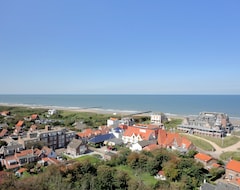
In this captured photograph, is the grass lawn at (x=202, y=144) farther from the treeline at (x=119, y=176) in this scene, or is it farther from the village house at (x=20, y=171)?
the village house at (x=20, y=171)

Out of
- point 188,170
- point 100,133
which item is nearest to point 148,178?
point 188,170

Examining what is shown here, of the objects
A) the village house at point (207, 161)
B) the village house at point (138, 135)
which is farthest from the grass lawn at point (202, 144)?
the village house at point (138, 135)

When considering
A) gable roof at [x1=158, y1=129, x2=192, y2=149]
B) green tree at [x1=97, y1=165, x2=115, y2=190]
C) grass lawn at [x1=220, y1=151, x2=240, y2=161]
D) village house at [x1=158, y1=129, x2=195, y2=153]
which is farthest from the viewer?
gable roof at [x1=158, y1=129, x2=192, y2=149]

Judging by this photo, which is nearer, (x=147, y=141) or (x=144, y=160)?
(x=144, y=160)

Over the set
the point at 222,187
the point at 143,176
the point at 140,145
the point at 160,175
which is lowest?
the point at 143,176

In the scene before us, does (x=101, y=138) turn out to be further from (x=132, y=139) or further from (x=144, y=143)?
(x=144, y=143)

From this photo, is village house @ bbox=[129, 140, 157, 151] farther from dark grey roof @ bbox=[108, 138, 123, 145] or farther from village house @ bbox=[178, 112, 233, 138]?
village house @ bbox=[178, 112, 233, 138]

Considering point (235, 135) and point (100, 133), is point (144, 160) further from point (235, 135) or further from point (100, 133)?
point (235, 135)

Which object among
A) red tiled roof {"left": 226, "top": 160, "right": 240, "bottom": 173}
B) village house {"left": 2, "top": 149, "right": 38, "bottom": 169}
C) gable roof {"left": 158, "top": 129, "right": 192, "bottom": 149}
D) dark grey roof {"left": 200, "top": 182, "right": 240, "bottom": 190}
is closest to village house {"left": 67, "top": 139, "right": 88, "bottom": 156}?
village house {"left": 2, "top": 149, "right": 38, "bottom": 169}

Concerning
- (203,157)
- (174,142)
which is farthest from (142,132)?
(203,157)
